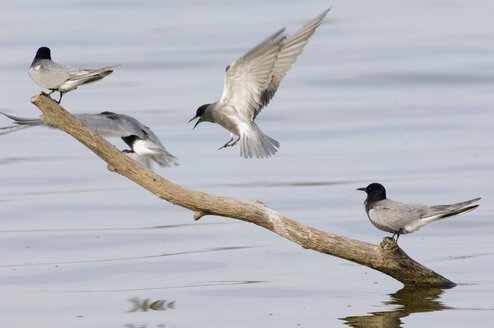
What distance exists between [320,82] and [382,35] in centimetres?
719

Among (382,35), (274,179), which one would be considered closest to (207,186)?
(274,179)

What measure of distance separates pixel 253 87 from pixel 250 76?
16cm

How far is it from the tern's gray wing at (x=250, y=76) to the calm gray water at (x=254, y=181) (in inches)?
72.5

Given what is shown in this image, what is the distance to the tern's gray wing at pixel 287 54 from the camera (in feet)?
35.2

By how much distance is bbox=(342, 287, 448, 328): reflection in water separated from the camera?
997 centimetres

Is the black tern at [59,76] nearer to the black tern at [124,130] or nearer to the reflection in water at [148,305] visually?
the black tern at [124,130]

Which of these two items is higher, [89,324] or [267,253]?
[267,253]

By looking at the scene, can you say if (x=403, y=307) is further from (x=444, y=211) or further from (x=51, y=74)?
(x=51, y=74)

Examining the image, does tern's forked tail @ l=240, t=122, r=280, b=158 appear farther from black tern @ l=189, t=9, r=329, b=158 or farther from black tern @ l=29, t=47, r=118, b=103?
black tern @ l=29, t=47, r=118, b=103

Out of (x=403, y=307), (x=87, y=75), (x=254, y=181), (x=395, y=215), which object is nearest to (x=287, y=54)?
(x=395, y=215)

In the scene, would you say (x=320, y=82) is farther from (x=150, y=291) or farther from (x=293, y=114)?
(x=150, y=291)

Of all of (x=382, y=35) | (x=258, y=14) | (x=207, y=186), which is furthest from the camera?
(x=258, y=14)

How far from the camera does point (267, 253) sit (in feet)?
42.0

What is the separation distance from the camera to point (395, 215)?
33.0 feet
